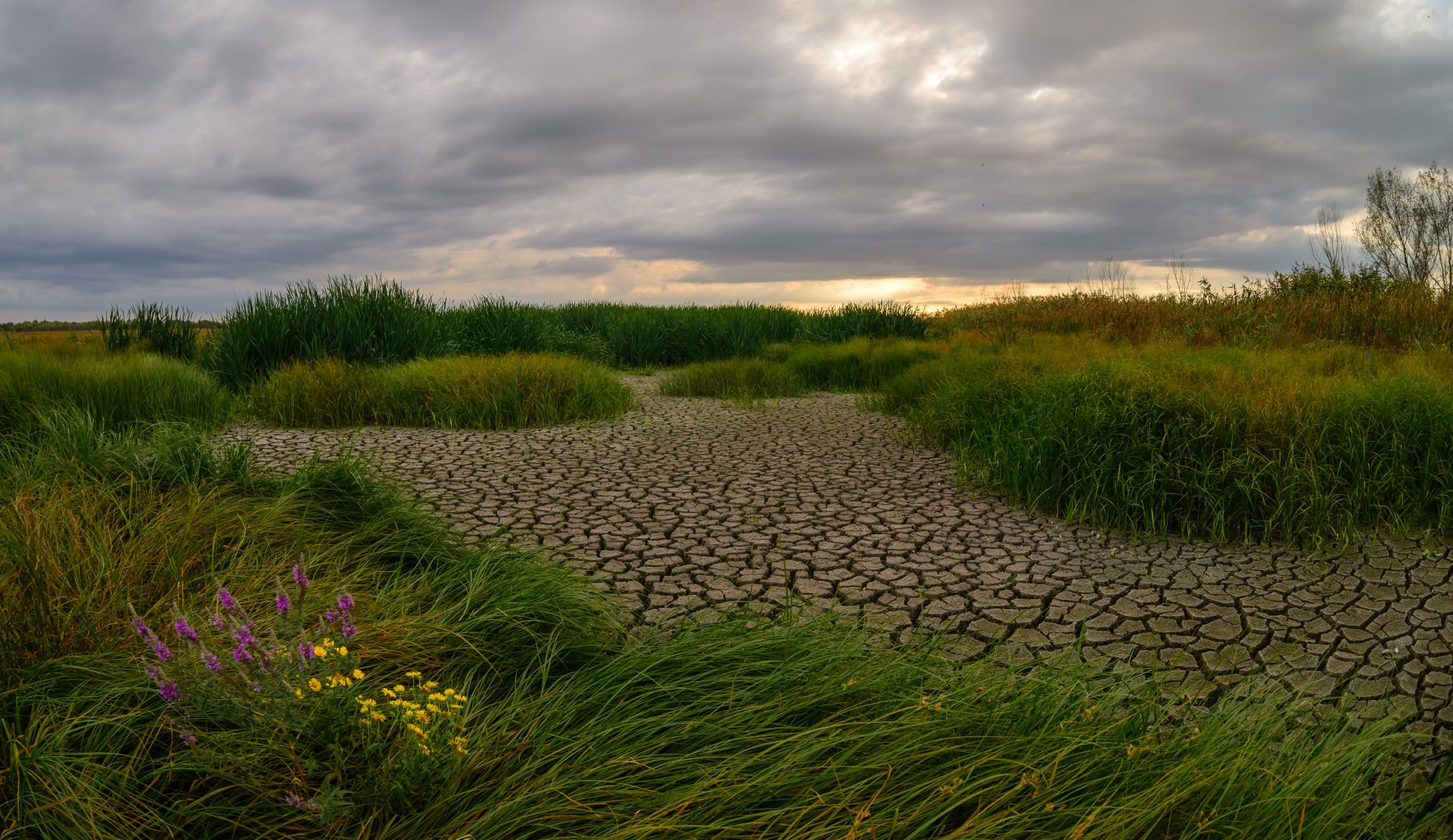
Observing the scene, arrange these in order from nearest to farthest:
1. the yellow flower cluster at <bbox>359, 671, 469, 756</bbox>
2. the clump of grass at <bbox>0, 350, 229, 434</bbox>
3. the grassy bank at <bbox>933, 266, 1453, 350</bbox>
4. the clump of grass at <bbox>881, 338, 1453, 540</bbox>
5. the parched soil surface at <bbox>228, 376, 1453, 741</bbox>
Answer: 1. the yellow flower cluster at <bbox>359, 671, 469, 756</bbox>
2. the parched soil surface at <bbox>228, 376, 1453, 741</bbox>
3. the clump of grass at <bbox>881, 338, 1453, 540</bbox>
4. the clump of grass at <bbox>0, 350, 229, 434</bbox>
5. the grassy bank at <bbox>933, 266, 1453, 350</bbox>

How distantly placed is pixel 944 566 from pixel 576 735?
277 centimetres

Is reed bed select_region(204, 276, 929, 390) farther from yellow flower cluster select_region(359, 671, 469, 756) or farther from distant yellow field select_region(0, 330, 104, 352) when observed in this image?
yellow flower cluster select_region(359, 671, 469, 756)

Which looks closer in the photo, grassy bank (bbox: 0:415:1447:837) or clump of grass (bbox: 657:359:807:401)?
grassy bank (bbox: 0:415:1447:837)

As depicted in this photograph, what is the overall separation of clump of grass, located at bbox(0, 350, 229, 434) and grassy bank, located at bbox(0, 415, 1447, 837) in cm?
448

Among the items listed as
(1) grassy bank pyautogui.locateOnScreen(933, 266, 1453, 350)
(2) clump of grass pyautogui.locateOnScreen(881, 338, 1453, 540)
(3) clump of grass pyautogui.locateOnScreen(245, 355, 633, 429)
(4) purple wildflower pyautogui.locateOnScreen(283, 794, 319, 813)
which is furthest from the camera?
(1) grassy bank pyautogui.locateOnScreen(933, 266, 1453, 350)

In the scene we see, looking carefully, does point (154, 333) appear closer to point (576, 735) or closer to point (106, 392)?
point (106, 392)

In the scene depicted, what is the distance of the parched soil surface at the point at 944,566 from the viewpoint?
3.70 metres

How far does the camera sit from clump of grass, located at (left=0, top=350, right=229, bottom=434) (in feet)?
23.0

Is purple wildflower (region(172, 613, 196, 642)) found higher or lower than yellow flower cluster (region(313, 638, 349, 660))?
higher

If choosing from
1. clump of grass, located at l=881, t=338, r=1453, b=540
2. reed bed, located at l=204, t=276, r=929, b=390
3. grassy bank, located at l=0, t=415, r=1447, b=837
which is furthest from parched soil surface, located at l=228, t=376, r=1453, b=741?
reed bed, located at l=204, t=276, r=929, b=390

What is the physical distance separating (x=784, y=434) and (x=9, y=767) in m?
6.55

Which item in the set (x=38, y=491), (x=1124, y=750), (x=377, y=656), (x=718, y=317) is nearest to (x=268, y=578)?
(x=377, y=656)

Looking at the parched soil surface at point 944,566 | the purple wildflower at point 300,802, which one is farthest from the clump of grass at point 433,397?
the purple wildflower at point 300,802

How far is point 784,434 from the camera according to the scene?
26.7 ft
